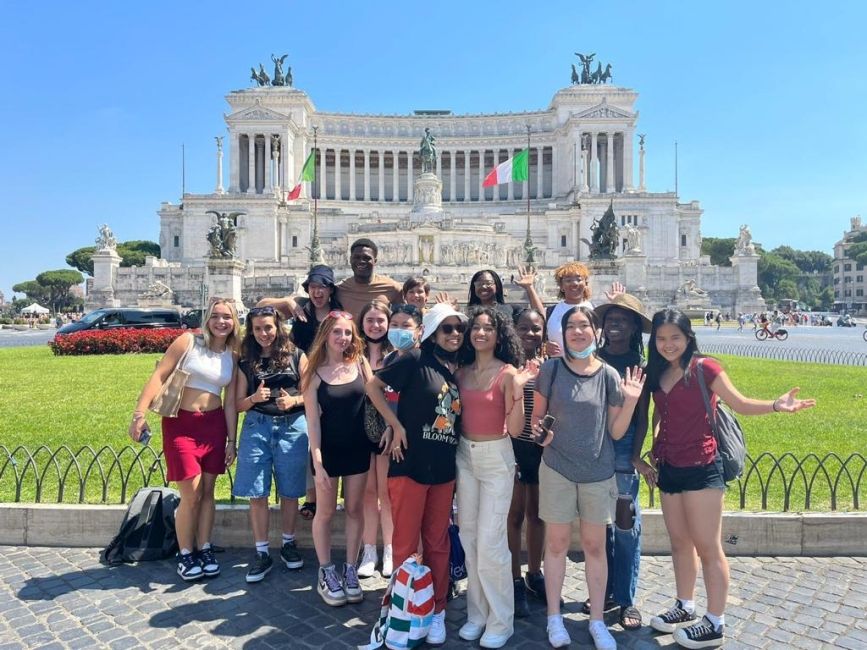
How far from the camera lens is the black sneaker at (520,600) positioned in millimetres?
5312

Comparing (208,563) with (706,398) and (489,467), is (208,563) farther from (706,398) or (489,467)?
(706,398)

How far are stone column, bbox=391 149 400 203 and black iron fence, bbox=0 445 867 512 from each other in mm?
81530

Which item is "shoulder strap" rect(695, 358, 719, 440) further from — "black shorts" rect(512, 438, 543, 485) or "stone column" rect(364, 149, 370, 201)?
"stone column" rect(364, 149, 370, 201)

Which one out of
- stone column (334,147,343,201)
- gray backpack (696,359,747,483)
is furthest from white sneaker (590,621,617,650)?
stone column (334,147,343,201)

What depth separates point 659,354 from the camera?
16.6ft

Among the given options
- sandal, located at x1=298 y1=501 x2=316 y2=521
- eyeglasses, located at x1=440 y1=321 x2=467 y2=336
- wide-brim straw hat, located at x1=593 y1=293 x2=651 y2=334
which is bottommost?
sandal, located at x1=298 y1=501 x2=316 y2=521

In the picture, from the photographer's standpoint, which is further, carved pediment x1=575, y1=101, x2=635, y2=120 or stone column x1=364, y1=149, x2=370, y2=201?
stone column x1=364, y1=149, x2=370, y2=201

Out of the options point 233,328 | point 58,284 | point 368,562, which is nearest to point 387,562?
point 368,562

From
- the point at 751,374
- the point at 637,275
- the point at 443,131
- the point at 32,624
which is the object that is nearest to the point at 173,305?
the point at 637,275

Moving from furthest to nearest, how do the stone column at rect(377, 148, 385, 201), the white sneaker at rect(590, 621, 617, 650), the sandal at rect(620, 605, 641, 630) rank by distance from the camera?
1. the stone column at rect(377, 148, 385, 201)
2. the sandal at rect(620, 605, 641, 630)
3. the white sneaker at rect(590, 621, 617, 650)

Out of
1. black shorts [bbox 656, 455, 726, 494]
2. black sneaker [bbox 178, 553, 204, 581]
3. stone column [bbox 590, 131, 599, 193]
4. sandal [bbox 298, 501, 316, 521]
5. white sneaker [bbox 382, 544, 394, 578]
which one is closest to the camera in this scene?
black shorts [bbox 656, 455, 726, 494]

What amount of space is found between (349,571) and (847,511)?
5663 mm

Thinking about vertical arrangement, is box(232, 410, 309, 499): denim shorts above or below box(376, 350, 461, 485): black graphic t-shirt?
below

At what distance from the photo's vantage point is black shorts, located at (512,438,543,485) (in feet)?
17.9
